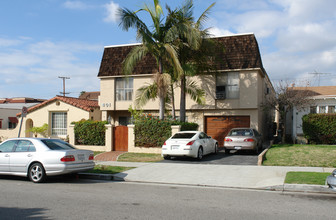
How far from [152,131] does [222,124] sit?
20.2ft

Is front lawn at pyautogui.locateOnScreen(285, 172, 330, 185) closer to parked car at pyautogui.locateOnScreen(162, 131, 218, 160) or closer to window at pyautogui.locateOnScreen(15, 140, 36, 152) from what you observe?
parked car at pyautogui.locateOnScreen(162, 131, 218, 160)

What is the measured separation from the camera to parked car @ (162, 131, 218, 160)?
1452 cm

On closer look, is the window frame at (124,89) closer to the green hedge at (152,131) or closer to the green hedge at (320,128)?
the green hedge at (152,131)

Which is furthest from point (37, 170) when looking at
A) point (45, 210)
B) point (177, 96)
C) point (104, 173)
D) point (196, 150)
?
point (177, 96)

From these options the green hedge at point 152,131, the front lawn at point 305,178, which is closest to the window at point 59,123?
the green hedge at point 152,131

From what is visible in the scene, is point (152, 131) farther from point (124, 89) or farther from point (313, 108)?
point (313, 108)

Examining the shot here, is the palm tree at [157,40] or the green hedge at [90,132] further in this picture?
the green hedge at [90,132]

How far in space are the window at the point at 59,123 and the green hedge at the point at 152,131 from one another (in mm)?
8734

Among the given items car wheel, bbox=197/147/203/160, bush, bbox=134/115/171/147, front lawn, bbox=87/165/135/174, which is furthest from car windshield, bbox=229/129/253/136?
front lawn, bbox=87/165/135/174

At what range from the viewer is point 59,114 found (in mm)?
24734

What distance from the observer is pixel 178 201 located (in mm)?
7633

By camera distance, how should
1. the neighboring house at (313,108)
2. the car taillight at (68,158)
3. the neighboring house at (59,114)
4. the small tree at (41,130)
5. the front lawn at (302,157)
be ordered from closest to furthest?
the car taillight at (68,158) → the front lawn at (302,157) → the neighboring house at (313,108) → the neighboring house at (59,114) → the small tree at (41,130)

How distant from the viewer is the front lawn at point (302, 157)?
502 inches

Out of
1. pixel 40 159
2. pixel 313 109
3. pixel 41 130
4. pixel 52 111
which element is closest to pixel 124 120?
pixel 52 111
